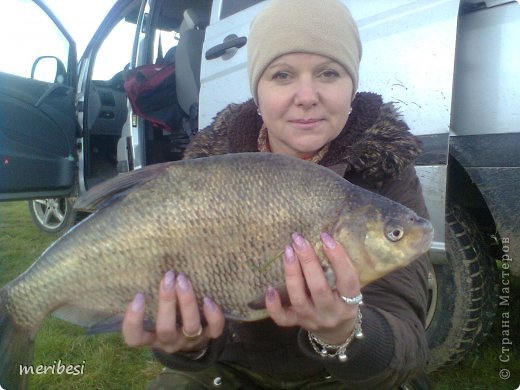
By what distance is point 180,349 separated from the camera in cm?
168

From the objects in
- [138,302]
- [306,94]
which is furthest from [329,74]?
[138,302]

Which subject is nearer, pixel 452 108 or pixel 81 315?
pixel 81 315

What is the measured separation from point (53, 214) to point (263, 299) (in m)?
5.40

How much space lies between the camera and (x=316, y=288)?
1.34 m

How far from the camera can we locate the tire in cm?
246

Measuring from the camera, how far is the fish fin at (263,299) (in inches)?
55.7

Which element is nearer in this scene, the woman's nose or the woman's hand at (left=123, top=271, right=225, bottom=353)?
the woman's hand at (left=123, top=271, right=225, bottom=353)

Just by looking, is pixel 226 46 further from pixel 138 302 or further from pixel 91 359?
pixel 91 359

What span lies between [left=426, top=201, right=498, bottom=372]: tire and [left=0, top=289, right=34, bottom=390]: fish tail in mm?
1870

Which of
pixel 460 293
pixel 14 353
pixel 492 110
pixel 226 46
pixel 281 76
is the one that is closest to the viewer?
pixel 14 353

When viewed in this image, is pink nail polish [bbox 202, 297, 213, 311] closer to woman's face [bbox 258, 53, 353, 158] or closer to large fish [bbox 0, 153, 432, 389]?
large fish [bbox 0, 153, 432, 389]

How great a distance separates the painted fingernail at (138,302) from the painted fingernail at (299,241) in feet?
1.60

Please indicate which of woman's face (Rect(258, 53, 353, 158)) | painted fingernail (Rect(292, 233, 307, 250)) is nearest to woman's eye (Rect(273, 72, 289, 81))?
woman's face (Rect(258, 53, 353, 158))

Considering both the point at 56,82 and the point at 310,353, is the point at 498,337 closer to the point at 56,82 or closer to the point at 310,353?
the point at 310,353
